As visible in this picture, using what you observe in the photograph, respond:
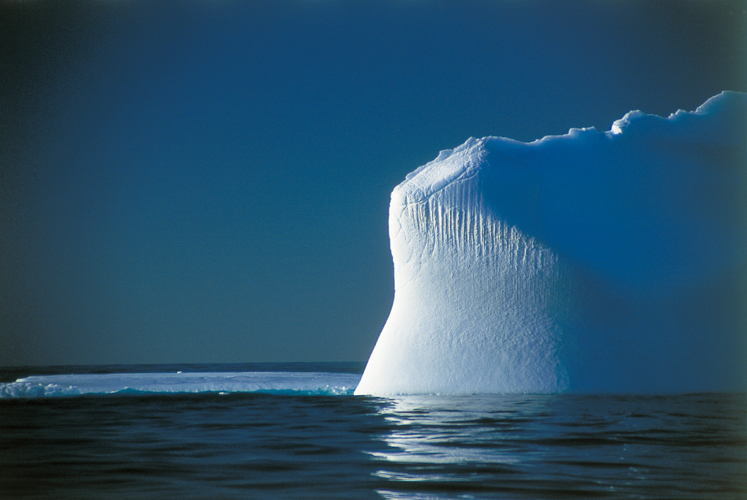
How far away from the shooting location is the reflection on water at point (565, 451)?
159 inches

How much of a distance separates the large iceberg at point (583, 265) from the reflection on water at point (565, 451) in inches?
79.4

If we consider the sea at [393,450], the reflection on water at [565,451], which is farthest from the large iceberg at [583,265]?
the reflection on water at [565,451]

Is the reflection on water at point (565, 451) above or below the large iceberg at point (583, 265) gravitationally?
below

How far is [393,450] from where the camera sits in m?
5.45

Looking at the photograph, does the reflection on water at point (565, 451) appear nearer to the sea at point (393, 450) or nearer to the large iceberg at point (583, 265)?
the sea at point (393, 450)

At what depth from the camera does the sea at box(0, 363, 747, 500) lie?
4094 millimetres

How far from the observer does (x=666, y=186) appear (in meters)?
11.7

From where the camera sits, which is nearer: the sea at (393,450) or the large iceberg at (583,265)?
the sea at (393,450)

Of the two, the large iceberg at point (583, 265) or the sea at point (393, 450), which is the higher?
the large iceberg at point (583, 265)

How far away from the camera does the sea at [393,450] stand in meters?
4.09

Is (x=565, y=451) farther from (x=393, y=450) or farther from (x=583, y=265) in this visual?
(x=583, y=265)

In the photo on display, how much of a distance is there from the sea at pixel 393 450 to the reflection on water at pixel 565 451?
0.01 meters

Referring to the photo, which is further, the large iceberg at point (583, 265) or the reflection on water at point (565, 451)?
the large iceberg at point (583, 265)

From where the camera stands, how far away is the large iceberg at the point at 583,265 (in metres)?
10.8
